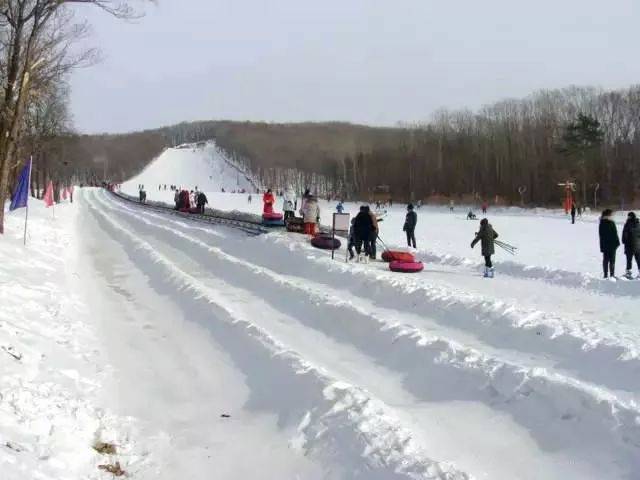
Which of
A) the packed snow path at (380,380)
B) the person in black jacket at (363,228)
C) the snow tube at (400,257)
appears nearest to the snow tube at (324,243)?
the person in black jacket at (363,228)

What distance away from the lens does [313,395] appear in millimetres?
7898

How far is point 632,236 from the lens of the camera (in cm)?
1634

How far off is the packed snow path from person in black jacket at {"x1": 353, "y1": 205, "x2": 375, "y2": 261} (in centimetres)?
411

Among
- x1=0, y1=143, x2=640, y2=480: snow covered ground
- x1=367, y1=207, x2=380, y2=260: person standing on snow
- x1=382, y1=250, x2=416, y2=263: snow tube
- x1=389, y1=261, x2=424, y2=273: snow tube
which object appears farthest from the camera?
x1=367, y1=207, x2=380, y2=260: person standing on snow

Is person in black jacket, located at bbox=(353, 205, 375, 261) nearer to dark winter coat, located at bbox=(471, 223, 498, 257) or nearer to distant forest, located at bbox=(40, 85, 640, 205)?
dark winter coat, located at bbox=(471, 223, 498, 257)

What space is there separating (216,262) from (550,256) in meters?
12.3

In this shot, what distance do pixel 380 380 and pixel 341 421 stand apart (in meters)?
2.01

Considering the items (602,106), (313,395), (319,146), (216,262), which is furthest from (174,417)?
(319,146)

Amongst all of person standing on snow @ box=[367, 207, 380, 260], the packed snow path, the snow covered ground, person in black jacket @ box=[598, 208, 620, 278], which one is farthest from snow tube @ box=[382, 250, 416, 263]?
person in black jacket @ box=[598, 208, 620, 278]

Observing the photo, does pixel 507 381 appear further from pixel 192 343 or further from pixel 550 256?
pixel 550 256

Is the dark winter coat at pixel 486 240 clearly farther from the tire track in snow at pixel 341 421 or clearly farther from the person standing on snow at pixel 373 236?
Answer: the tire track in snow at pixel 341 421

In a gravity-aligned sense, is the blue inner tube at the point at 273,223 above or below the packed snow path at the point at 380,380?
above

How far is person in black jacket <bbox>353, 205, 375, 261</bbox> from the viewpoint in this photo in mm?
19578

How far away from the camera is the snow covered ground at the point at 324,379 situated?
6.32 m
